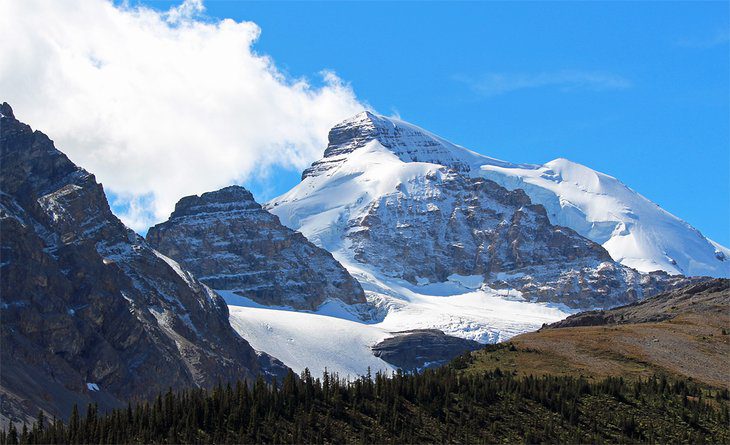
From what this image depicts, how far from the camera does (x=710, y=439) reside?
164 metres

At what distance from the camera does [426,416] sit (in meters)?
166

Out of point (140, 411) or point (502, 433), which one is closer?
point (502, 433)

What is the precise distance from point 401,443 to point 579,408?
1091 inches

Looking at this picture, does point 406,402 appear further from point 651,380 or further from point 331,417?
point 651,380

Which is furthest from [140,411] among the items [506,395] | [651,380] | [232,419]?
[651,380]

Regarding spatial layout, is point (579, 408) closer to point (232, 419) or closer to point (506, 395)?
point (506, 395)

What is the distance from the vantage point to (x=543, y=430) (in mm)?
162500

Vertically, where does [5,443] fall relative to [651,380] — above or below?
below

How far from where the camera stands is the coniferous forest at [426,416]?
16000 centimetres

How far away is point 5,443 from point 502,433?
68729 mm

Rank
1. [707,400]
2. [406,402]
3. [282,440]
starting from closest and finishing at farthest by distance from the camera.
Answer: [282,440]
[406,402]
[707,400]

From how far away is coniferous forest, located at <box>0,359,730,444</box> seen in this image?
160000 millimetres

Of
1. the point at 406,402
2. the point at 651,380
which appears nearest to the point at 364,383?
the point at 406,402

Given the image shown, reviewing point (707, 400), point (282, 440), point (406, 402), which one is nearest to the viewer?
point (282, 440)
